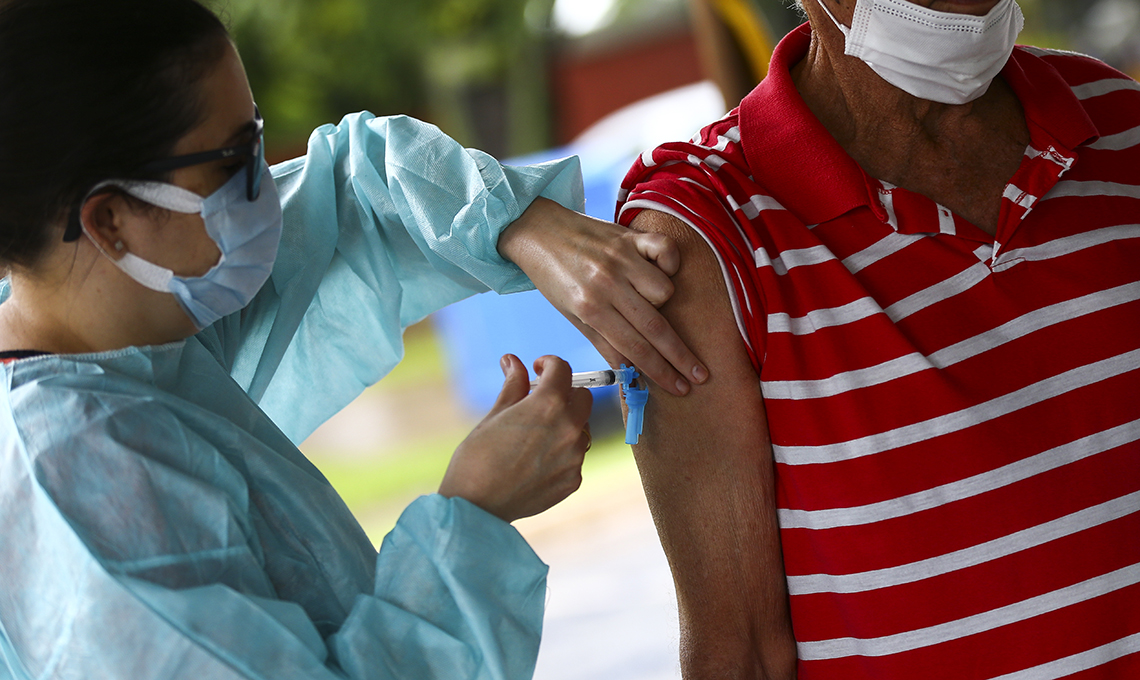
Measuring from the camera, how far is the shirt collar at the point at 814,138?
4.41 ft

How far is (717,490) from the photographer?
4.24ft

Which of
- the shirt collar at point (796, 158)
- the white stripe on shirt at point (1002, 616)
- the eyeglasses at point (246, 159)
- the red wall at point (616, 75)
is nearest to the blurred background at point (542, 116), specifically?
the red wall at point (616, 75)

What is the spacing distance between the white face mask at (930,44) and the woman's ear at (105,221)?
953 mm

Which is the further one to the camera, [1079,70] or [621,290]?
[1079,70]

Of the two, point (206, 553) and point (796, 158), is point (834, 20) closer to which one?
point (796, 158)

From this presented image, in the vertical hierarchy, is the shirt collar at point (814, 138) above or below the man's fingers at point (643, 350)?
above

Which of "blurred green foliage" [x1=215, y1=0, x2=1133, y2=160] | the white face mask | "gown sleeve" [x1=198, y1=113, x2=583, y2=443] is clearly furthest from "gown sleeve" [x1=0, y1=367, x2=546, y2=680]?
"blurred green foliage" [x1=215, y1=0, x2=1133, y2=160]

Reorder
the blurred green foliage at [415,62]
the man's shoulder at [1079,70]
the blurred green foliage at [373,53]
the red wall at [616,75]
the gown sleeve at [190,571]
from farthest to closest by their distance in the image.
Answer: the red wall at [616,75]
the blurred green foliage at [415,62]
the blurred green foliage at [373,53]
the man's shoulder at [1079,70]
the gown sleeve at [190,571]

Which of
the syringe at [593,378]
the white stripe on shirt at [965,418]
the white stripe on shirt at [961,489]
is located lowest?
the white stripe on shirt at [961,489]

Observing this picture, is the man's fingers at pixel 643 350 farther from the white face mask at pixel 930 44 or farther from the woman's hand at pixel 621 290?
the white face mask at pixel 930 44

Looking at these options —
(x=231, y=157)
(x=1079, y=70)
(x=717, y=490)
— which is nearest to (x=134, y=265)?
(x=231, y=157)

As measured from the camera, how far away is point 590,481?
593cm

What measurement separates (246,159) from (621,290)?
1.55 feet

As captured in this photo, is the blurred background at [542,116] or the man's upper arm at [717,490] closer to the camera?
the man's upper arm at [717,490]
